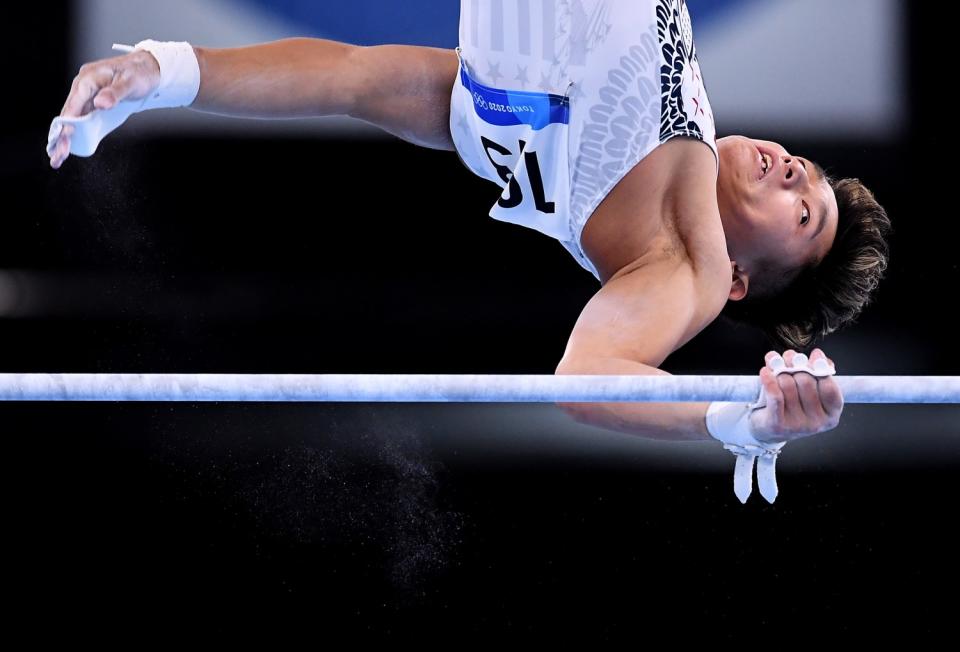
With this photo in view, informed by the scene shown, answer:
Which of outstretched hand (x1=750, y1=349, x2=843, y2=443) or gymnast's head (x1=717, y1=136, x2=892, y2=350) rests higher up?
outstretched hand (x1=750, y1=349, x2=843, y2=443)

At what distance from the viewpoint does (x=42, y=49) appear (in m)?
2.54

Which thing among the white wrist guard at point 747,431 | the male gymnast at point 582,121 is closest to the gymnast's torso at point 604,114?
the male gymnast at point 582,121

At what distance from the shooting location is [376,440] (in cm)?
267

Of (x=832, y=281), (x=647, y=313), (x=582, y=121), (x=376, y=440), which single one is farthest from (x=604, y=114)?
(x=376, y=440)

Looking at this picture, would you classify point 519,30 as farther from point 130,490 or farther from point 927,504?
point 927,504

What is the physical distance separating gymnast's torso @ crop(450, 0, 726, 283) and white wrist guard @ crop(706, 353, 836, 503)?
1.02ft

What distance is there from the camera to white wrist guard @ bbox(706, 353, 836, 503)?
1.33m

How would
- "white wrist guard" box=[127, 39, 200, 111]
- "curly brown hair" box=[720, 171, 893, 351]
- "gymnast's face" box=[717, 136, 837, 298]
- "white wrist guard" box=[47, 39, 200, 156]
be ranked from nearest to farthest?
"white wrist guard" box=[47, 39, 200, 156]
"white wrist guard" box=[127, 39, 200, 111]
"gymnast's face" box=[717, 136, 837, 298]
"curly brown hair" box=[720, 171, 893, 351]

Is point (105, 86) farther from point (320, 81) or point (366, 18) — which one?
point (366, 18)

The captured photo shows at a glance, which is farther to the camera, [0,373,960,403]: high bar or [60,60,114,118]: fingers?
[60,60,114,118]: fingers

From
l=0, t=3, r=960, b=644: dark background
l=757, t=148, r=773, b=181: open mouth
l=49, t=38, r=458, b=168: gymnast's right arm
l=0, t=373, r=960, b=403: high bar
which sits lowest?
l=0, t=3, r=960, b=644: dark background

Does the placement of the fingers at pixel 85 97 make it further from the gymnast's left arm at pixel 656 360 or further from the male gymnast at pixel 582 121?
the gymnast's left arm at pixel 656 360

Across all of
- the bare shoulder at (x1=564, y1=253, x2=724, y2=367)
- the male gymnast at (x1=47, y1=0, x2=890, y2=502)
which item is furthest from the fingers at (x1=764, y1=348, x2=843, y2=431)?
the bare shoulder at (x1=564, y1=253, x2=724, y2=367)

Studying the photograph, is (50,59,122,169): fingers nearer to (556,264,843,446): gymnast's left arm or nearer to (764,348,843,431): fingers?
(556,264,843,446): gymnast's left arm
